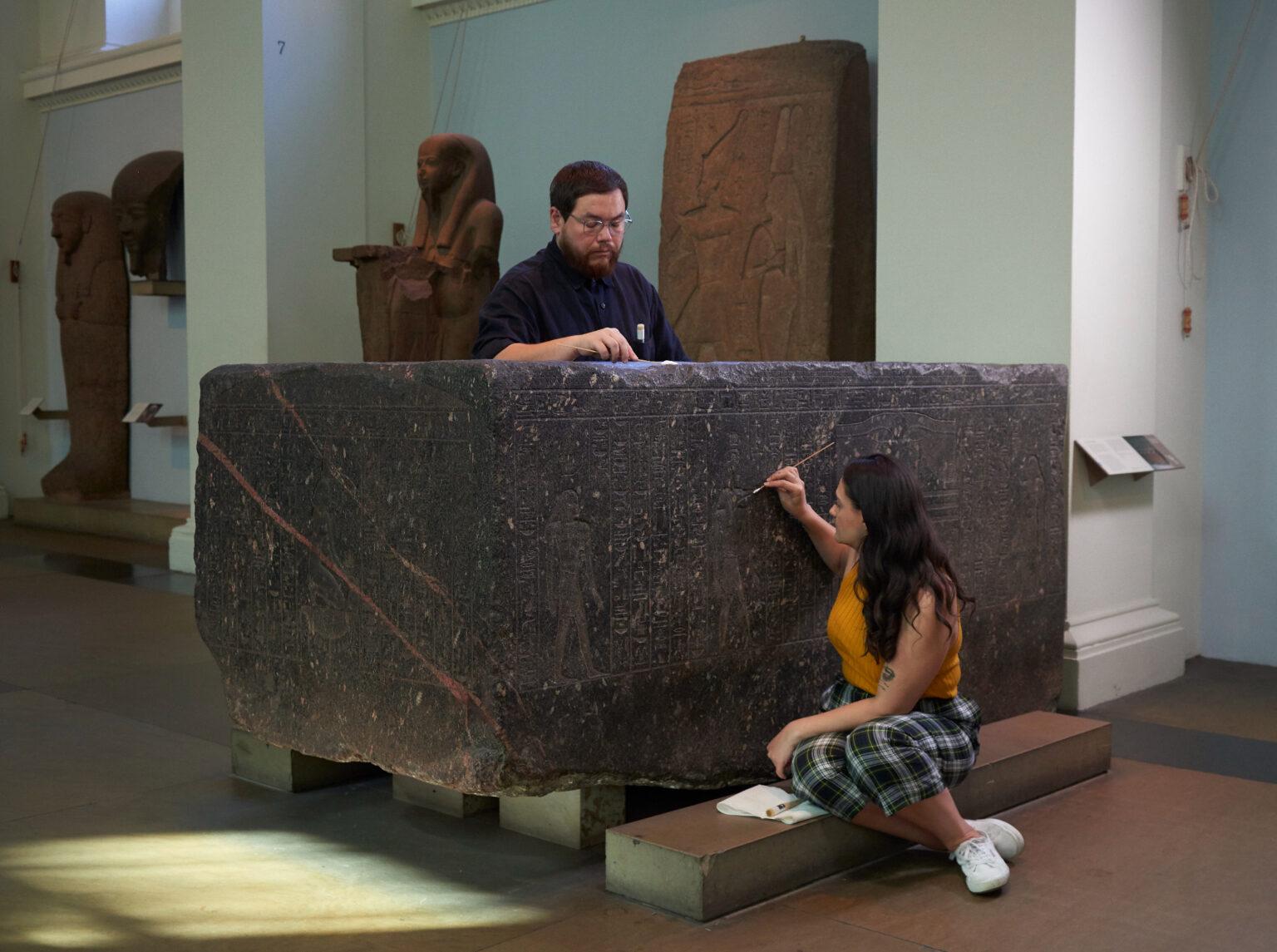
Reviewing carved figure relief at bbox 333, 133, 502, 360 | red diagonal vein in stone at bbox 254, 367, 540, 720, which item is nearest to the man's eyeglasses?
red diagonal vein in stone at bbox 254, 367, 540, 720

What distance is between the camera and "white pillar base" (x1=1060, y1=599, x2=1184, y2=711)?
452cm

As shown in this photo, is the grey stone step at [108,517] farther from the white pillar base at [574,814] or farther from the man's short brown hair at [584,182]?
the white pillar base at [574,814]

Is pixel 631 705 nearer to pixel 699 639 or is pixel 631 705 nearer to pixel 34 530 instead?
pixel 699 639

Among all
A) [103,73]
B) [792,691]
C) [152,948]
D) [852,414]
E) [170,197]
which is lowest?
[152,948]

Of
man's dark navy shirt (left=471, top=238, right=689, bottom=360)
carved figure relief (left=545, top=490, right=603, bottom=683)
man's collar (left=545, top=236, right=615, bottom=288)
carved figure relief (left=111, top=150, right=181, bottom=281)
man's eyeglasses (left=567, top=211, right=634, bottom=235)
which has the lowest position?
carved figure relief (left=545, top=490, right=603, bottom=683)

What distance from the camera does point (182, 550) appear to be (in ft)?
24.5

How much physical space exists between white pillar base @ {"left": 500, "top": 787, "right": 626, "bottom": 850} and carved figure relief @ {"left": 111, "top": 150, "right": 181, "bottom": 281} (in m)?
6.47

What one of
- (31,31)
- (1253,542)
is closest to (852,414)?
(1253,542)

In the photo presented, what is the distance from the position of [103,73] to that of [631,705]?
26.6ft

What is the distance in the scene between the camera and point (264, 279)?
23.1ft

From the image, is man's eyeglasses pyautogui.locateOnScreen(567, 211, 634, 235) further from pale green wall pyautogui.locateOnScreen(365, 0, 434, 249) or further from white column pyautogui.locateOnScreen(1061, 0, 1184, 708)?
pale green wall pyautogui.locateOnScreen(365, 0, 434, 249)

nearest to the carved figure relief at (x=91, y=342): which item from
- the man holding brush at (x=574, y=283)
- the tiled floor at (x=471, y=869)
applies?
the tiled floor at (x=471, y=869)

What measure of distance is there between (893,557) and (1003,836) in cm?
67

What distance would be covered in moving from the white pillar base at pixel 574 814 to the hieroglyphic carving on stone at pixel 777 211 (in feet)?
9.03
